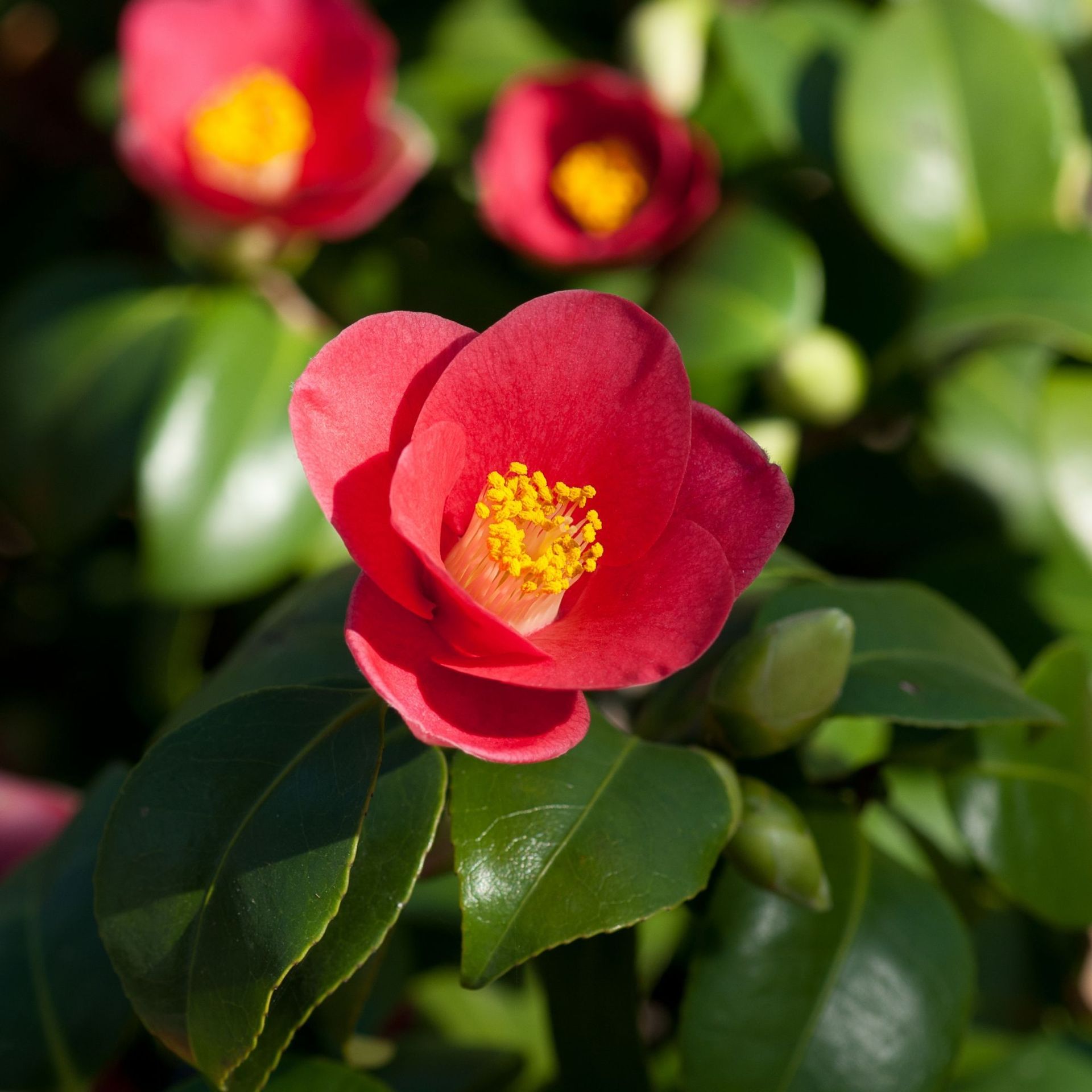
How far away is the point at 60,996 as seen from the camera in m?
0.77

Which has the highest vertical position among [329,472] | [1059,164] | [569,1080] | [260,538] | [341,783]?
[329,472]

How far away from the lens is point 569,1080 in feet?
2.84

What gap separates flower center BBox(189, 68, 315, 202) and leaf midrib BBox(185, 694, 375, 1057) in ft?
2.67

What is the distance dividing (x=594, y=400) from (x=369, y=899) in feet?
0.90

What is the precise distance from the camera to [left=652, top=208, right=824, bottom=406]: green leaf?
3.89 feet

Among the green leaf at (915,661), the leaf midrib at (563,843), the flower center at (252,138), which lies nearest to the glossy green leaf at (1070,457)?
the green leaf at (915,661)

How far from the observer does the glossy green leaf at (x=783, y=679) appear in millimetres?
630

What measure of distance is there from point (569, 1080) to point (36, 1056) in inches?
14.6

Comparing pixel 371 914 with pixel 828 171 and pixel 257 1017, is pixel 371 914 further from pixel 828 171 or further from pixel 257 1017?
pixel 828 171

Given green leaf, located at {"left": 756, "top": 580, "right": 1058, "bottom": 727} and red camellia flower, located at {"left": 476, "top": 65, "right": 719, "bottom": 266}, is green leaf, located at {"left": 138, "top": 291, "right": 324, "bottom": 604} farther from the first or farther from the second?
green leaf, located at {"left": 756, "top": 580, "right": 1058, "bottom": 727}

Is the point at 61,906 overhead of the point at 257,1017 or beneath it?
beneath

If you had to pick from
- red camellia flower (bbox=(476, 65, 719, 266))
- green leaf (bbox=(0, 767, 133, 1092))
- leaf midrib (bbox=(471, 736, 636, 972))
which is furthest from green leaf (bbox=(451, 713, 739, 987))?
red camellia flower (bbox=(476, 65, 719, 266))

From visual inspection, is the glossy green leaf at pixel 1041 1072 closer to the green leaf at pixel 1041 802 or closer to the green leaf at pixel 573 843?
the green leaf at pixel 1041 802

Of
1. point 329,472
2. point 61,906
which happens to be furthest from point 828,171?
point 61,906
